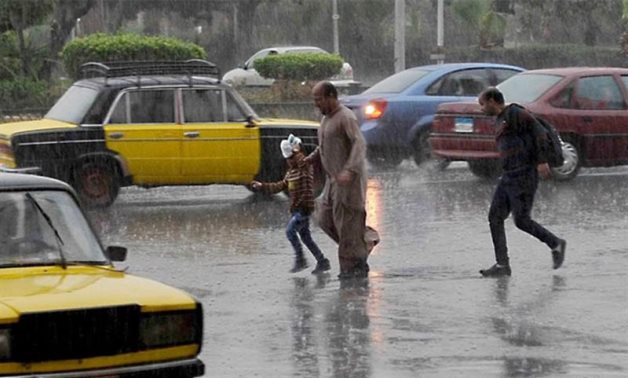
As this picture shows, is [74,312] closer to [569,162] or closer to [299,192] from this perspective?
[299,192]

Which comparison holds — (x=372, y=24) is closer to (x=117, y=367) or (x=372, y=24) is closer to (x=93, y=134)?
(x=93, y=134)

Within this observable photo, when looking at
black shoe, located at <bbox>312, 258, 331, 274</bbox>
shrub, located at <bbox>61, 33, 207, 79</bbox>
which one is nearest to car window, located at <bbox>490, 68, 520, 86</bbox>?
shrub, located at <bbox>61, 33, 207, 79</bbox>

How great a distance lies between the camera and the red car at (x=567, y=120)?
20656 millimetres

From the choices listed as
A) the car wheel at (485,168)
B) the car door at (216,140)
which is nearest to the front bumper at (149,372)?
the car door at (216,140)

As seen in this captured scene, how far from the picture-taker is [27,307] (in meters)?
7.35

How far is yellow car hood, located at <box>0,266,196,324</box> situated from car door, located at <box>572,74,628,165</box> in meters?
13.2

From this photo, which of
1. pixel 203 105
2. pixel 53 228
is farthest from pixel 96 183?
pixel 53 228

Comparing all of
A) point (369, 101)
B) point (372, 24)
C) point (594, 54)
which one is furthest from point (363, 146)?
point (372, 24)

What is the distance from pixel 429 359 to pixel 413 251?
515 cm

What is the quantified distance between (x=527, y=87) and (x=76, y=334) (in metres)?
14.4

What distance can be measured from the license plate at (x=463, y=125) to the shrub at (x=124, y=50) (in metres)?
9.73

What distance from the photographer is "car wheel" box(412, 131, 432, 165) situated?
22.7 meters

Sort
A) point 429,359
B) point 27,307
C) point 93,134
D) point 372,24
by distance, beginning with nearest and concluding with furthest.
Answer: point 27,307
point 429,359
point 93,134
point 372,24

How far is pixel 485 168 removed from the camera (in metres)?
21.5
